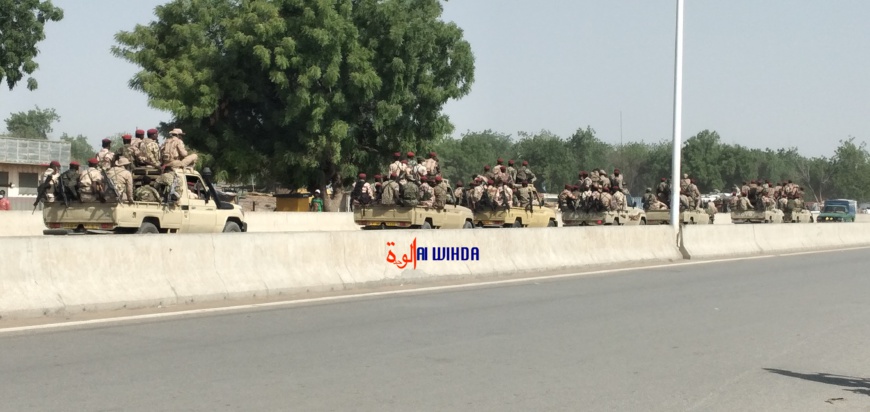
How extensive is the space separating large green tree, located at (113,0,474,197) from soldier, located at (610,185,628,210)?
681 inches

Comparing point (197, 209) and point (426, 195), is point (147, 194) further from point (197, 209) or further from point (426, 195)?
point (426, 195)

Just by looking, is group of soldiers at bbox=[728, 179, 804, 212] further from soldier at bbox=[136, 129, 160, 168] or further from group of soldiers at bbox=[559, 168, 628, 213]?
soldier at bbox=[136, 129, 160, 168]

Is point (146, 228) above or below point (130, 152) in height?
below

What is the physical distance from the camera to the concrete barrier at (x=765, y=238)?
26531 millimetres

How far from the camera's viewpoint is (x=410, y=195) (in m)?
27.8

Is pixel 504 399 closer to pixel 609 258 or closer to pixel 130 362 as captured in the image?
pixel 130 362

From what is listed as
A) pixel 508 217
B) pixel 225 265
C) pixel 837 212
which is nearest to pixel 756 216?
pixel 837 212

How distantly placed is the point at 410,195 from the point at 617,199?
10.0 meters

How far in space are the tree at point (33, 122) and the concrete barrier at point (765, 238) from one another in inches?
5555

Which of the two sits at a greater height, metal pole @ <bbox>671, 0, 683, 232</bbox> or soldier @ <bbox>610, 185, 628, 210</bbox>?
metal pole @ <bbox>671, 0, 683, 232</bbox>

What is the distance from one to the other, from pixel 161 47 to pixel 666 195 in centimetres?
2794

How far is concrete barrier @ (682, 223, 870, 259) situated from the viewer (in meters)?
26.5

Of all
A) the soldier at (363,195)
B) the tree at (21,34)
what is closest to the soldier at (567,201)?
the soldier at (363,195)

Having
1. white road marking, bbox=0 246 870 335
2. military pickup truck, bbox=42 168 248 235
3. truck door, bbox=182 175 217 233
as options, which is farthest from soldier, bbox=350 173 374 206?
white road marking, bbox=0 246 870 335
